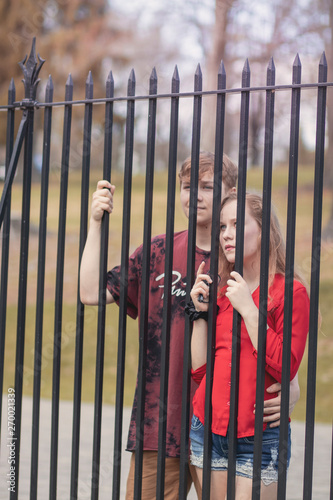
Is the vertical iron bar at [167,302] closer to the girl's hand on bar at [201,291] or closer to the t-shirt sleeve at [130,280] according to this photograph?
the girl's hand on bar at [201,291]

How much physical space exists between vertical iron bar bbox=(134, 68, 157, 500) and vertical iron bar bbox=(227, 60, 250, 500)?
405 mm

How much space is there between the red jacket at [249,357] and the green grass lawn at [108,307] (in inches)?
190

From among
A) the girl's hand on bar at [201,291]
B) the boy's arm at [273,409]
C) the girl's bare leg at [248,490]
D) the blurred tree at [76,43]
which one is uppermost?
the blurred tree at [76,43]

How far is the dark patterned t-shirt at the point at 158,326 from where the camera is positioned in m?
3.10

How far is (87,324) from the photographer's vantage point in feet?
44.2

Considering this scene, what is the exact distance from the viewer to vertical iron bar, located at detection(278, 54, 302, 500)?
2643mm

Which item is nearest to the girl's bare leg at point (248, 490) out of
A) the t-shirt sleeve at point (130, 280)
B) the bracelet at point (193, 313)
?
the bracelet at point (193, 313)

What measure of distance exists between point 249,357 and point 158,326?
0.53 m

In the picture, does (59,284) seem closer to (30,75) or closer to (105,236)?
(105,236)

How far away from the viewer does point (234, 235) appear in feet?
9.48

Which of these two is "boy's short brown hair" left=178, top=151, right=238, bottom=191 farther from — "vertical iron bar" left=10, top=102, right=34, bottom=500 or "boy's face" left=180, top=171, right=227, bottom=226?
"vertical iron bar" left=10, top=102, right=34, bottom=500

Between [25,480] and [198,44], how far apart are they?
587 inches

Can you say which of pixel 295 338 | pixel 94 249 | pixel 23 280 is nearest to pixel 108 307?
pixel 23 280

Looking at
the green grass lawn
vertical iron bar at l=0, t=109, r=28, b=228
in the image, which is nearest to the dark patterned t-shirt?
vertical iron bar at l=0, t=109, r=28, b=228
